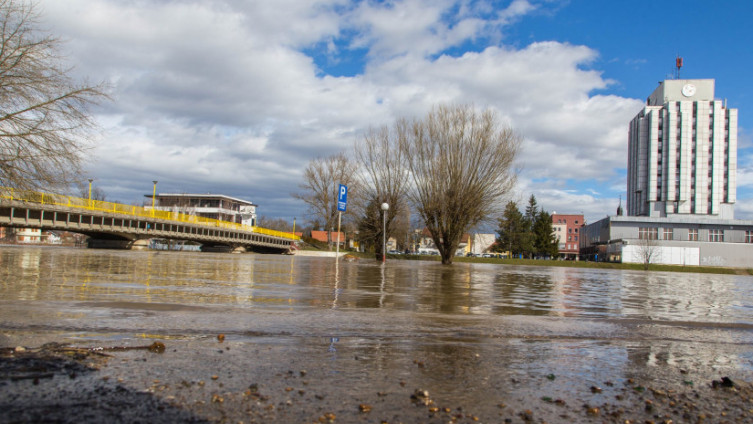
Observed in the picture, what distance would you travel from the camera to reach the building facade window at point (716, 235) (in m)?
85.6

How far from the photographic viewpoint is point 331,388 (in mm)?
3225

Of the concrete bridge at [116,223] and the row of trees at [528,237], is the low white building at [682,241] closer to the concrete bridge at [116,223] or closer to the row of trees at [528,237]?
the row of trees at [528,237]

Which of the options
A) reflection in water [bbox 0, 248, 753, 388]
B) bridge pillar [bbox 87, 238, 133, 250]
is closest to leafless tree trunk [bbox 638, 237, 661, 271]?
bridge pillar [bbox 87, 238, 133, 250]

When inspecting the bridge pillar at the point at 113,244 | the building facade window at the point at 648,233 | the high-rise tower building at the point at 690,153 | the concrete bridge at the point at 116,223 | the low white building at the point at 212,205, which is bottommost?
the bridge pillar at the point at 113,244

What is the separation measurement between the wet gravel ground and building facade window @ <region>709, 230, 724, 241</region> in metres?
99.6

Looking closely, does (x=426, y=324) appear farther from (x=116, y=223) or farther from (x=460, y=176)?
(x=116, y=223)

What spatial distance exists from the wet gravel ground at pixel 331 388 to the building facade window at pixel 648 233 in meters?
96.0

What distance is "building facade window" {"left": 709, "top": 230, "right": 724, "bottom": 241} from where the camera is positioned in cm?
8556

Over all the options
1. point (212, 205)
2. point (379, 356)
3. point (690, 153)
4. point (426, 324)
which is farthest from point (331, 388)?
point (212, 205)

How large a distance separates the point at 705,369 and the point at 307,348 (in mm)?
3431

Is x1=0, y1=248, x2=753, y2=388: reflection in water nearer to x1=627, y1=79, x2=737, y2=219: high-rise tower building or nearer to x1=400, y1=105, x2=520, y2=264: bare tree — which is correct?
x1=400, y1=105, x2=520, y2=264: bare tree

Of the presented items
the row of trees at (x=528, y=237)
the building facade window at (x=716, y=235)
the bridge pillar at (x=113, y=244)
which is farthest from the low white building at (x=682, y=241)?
the bridge pillar at (x=113, y=244)

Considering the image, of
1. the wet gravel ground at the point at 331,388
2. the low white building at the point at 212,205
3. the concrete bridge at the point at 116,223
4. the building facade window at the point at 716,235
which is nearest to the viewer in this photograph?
the wet gravel ground at the point at 331,388

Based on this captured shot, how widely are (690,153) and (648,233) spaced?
27312mm
